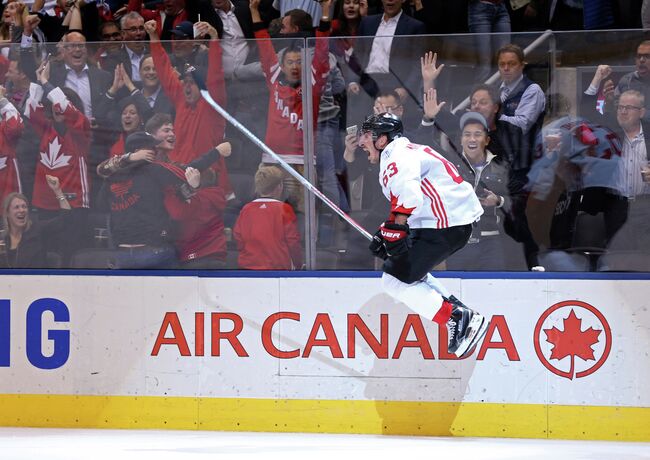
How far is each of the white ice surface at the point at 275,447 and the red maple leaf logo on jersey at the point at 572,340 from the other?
0.45 m

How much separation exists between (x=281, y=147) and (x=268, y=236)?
492 mm

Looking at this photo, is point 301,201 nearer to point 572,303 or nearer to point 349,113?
point 349,113

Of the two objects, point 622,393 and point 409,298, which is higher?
point 409,298

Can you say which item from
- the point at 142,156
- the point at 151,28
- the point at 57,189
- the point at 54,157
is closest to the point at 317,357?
the point at 142,156

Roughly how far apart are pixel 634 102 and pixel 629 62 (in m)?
0.20

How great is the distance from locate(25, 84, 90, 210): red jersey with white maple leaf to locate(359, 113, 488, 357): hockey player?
168cm

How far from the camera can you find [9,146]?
626cm

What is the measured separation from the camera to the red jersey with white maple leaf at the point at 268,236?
6105 millimetres

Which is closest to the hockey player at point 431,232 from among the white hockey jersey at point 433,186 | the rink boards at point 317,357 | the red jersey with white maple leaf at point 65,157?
the white hockey jersey at point 433,186

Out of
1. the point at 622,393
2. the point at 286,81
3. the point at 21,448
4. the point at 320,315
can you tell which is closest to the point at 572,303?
the point at 622,393

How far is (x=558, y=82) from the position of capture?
5.74 m

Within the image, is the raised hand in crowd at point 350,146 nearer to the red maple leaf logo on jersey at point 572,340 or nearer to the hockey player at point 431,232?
the hockey player at point 431,232

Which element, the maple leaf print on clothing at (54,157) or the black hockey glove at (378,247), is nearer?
the black hockey glove at (378,247)

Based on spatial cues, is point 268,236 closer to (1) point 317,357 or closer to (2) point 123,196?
(1) point 317,357
